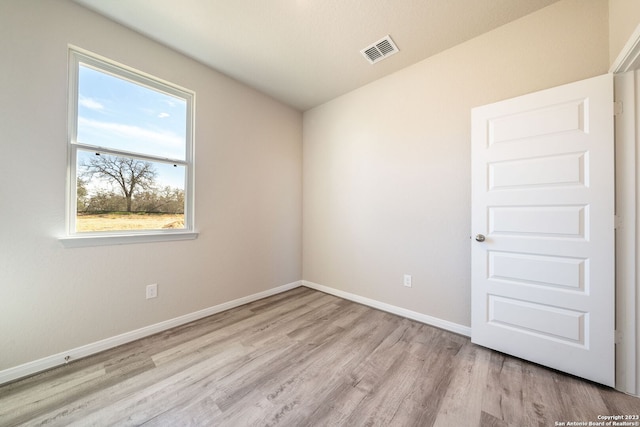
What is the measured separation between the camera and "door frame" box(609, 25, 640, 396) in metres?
1.37

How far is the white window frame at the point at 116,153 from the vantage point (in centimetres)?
174

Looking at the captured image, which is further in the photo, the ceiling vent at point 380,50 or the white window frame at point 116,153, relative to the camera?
the ceiling vent at point 380,50

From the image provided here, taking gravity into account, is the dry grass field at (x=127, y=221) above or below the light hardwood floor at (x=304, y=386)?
above

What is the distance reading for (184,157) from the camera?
2.36m

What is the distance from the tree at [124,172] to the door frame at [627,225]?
3.62m

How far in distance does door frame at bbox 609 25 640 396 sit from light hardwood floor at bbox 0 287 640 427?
22 centimetres

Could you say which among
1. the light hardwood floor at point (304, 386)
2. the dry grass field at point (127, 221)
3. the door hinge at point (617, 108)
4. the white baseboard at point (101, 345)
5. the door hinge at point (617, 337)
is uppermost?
the door hinge at point (617, 108)

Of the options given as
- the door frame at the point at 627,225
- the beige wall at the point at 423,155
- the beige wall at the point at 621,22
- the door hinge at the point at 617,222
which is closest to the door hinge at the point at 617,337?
the door frame at the point at 627,225

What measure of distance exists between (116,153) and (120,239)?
75cm

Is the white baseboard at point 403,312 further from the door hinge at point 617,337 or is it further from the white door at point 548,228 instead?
the door hinge at point 617,337

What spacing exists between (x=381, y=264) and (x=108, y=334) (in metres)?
2.69

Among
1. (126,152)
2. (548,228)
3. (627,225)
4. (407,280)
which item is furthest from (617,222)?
(126,152)

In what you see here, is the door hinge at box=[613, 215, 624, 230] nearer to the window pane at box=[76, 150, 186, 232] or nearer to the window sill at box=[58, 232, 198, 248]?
the window sill at box=[58, 232, 198, 248]

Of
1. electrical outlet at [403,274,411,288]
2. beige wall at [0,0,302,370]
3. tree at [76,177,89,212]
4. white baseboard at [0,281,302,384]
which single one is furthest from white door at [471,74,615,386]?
tree at [76,177,89,212]
